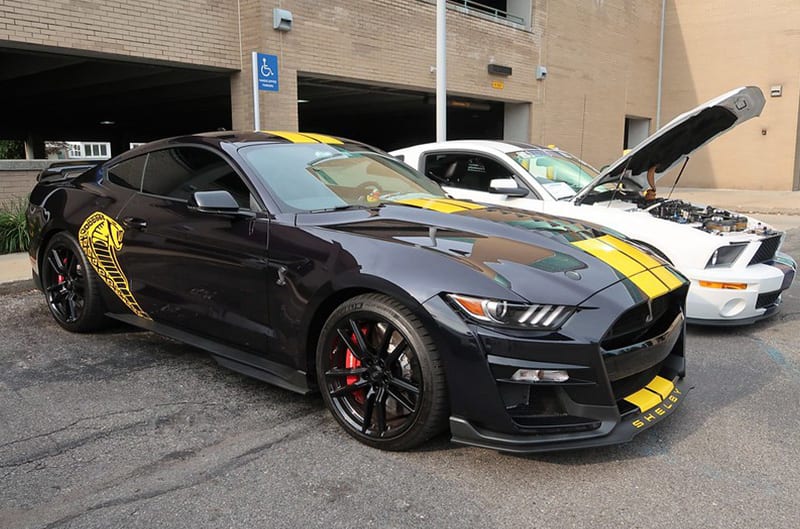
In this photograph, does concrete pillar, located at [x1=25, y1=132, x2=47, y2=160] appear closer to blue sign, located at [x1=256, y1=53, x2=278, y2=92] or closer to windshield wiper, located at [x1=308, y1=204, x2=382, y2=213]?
blue sign, located at [x1=256, y1=53, x2=278, y2=92]

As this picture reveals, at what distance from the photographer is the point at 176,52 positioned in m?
10.7

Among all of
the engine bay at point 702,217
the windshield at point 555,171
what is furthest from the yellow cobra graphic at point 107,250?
the engine bay at point 702,217

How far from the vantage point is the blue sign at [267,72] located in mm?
10500

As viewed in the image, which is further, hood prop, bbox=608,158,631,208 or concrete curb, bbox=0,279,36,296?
concrete curb, bbox=0,279,36,296

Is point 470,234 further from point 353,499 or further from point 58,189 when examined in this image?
point 58,189

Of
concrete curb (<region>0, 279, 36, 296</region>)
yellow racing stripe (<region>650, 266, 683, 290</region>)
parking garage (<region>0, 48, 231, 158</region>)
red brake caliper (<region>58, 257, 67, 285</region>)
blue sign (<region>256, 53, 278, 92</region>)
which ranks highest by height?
parking garage (<region>0, 48, 231, 158</region>)

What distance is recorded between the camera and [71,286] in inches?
201

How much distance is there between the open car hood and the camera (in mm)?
5578

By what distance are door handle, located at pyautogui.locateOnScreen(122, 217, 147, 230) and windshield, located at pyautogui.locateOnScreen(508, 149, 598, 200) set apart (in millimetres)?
3734

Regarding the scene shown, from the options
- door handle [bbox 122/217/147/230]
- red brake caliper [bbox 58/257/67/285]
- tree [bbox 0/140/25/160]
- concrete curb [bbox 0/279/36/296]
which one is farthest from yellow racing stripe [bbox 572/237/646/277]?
tree [bbox 0/140/25/160]

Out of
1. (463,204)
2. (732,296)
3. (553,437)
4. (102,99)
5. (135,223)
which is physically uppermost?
(102,99)

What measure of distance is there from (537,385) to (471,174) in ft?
14.3

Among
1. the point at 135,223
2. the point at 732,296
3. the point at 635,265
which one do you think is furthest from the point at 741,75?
the point at 135,223

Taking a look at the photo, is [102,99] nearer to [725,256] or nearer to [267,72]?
[267,72]
